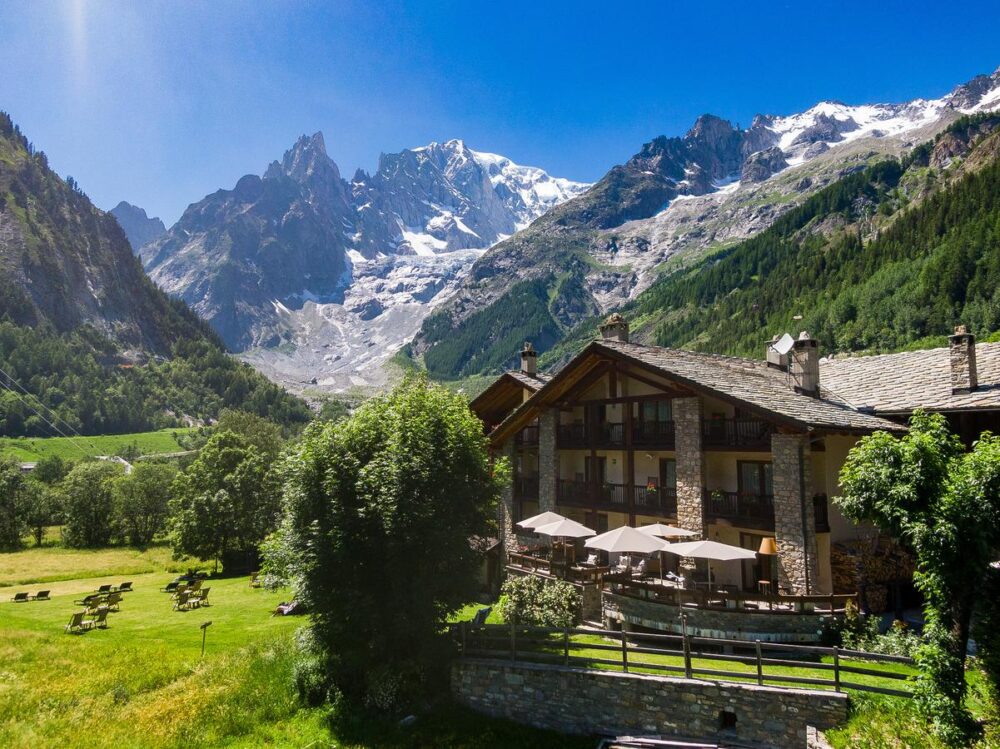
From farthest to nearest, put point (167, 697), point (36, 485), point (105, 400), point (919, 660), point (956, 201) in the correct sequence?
point (105, 400), point (956, 201), point (36, 485), point (167, 697), point (919, 660)

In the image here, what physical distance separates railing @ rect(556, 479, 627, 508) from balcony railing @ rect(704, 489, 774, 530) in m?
4.36

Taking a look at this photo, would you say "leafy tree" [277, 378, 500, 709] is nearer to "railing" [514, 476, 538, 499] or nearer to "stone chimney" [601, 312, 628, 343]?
"railing" [514, 476, 538, 499]

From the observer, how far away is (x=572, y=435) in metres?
28.6

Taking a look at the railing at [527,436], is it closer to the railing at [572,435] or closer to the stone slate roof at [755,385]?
the railing at [572,435]

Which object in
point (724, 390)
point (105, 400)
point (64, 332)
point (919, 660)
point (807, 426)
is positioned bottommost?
point (919, 660)

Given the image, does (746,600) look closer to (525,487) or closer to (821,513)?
(821,513)

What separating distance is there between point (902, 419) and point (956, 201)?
12754 centimetres

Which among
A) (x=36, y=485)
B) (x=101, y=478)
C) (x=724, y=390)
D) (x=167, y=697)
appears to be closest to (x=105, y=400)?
(x=36, y=485)

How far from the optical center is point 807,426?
18.3 meters

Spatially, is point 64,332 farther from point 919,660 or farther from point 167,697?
point 919,660

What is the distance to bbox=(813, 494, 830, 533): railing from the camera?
19312mm

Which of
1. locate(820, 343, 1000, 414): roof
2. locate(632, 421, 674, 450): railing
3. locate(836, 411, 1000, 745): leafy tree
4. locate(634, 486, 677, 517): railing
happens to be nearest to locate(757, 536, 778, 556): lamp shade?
locate(634, 486, 677, 517): railing

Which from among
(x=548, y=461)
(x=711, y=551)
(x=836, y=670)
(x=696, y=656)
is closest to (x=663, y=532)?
(x=711, y=551)

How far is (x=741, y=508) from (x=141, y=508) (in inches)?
2430
